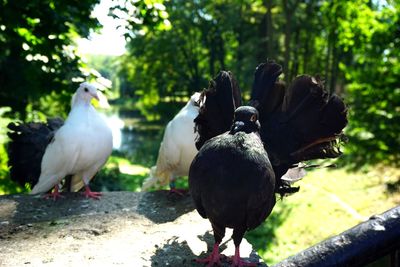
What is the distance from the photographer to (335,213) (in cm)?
972

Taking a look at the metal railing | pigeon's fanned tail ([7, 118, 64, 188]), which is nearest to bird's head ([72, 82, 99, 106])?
pigeon's fanned tail ([7, 118, 64, 188])

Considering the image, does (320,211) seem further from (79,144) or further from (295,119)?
(295,119)

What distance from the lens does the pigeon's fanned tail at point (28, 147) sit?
5.06 meters

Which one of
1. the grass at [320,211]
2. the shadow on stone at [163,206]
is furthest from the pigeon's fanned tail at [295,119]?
the grass at [320,211]

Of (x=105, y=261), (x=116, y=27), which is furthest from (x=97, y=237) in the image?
(x=116, y=27)

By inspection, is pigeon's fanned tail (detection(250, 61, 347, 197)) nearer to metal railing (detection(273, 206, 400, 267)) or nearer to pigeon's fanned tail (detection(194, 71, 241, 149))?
pigeon's fanned tail (detection(194, 71, 241, 149))

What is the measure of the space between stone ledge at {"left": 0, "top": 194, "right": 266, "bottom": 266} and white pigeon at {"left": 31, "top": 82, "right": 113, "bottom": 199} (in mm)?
333

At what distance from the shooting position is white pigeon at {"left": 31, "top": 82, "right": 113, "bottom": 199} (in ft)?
14.0

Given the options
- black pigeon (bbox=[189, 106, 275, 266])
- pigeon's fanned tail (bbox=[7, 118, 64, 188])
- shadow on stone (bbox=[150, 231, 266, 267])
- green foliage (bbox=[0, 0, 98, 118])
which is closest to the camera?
black pigeon (bbox=[189, 106, 275, 266])

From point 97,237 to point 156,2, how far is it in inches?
123

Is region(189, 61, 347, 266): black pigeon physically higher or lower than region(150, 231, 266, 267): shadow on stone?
higher

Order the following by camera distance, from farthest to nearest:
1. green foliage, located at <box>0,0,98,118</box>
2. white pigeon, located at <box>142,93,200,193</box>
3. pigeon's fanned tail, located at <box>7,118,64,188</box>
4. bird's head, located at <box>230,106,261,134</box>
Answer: green foliage, located at <box>0,0,98,118</box>, pigeon's fanned tail, located at <box>7,118,64,188</box>, white pigeon, located at <box>142,93,200,193</box>, bird's head, located at <box>230,106,261,134</box>

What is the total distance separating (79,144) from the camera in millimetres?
4250

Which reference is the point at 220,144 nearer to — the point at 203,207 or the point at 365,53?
the point at 203,207
